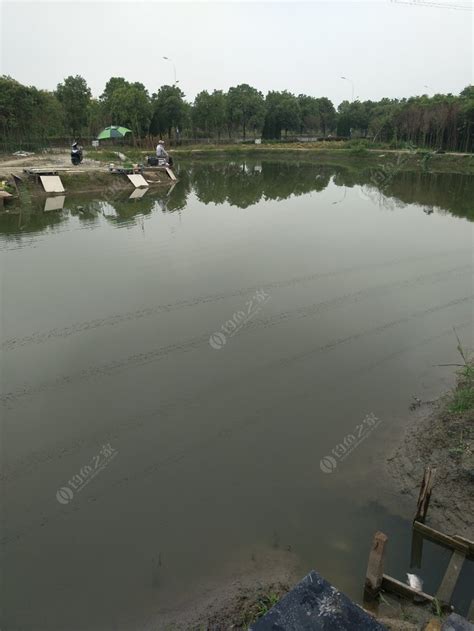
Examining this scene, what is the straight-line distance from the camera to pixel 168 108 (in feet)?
204

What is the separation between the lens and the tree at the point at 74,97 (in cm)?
5203

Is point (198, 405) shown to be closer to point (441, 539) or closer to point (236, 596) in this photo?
point (236, 596)

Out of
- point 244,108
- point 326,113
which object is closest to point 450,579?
point 244,108

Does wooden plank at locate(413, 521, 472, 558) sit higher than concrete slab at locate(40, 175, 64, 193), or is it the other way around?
concrete slab at locate(40, 175, 64, 193)

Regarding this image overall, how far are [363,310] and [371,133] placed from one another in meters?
70.8

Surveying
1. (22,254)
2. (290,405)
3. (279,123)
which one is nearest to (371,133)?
(279,123)

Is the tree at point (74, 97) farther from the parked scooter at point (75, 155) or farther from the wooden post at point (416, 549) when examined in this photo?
the wooden post at point (416, 549)

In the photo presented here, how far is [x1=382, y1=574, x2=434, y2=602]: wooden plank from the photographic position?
4859 millimetres

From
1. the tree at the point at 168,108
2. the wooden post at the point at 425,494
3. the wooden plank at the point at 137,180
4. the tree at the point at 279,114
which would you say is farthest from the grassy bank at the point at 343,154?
the wooden post at the point at 425,494

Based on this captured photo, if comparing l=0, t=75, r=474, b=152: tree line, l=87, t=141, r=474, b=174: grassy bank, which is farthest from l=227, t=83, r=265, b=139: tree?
l=87, t=141, r=474, b=174: grassy bank

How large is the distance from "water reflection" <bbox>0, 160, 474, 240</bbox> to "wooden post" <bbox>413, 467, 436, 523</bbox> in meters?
17.2

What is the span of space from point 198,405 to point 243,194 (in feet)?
78.7

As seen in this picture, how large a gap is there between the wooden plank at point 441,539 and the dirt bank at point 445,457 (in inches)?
10.6

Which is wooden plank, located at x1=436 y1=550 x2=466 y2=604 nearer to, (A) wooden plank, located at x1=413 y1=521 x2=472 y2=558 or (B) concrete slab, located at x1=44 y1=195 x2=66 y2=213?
(A) wooden plank, located at x1=413 y1=521 x2=472 y2=558
